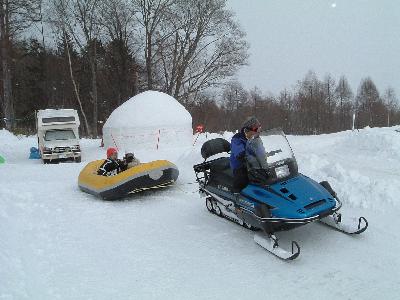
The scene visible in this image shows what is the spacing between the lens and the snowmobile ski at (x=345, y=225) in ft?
17.8

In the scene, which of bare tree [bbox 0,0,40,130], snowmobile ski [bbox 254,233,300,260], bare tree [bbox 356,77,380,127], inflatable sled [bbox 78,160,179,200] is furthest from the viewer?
bare tree [bbox 356,77,380,127]

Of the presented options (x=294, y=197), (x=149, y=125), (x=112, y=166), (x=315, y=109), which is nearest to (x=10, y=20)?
(x=149, y=125)

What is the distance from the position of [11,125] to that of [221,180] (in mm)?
22159

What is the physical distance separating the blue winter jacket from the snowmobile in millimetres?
184

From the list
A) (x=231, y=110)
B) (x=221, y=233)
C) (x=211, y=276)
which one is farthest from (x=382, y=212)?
(x=231, y=110)

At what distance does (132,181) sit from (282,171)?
342 cm

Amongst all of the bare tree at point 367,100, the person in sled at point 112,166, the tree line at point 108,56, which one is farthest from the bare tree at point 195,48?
the bare tree at point 367,100

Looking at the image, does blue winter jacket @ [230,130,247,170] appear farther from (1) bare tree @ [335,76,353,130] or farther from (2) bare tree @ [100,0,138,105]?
(1) bare tree @ [335,76,353,130]

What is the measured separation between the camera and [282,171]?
557 centimetres

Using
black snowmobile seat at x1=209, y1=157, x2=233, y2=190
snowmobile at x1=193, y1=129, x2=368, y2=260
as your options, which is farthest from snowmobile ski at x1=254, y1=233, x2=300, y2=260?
black snowmobile seat at x1=209, y1=157, x2=233, y2=190

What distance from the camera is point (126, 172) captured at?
26.2 feet

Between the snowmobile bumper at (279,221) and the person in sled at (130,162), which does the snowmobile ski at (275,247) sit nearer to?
the snowmobile bumper at (279,221)

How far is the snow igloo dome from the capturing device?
16.6 meters

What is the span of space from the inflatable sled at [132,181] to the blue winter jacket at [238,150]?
2.52 meters
